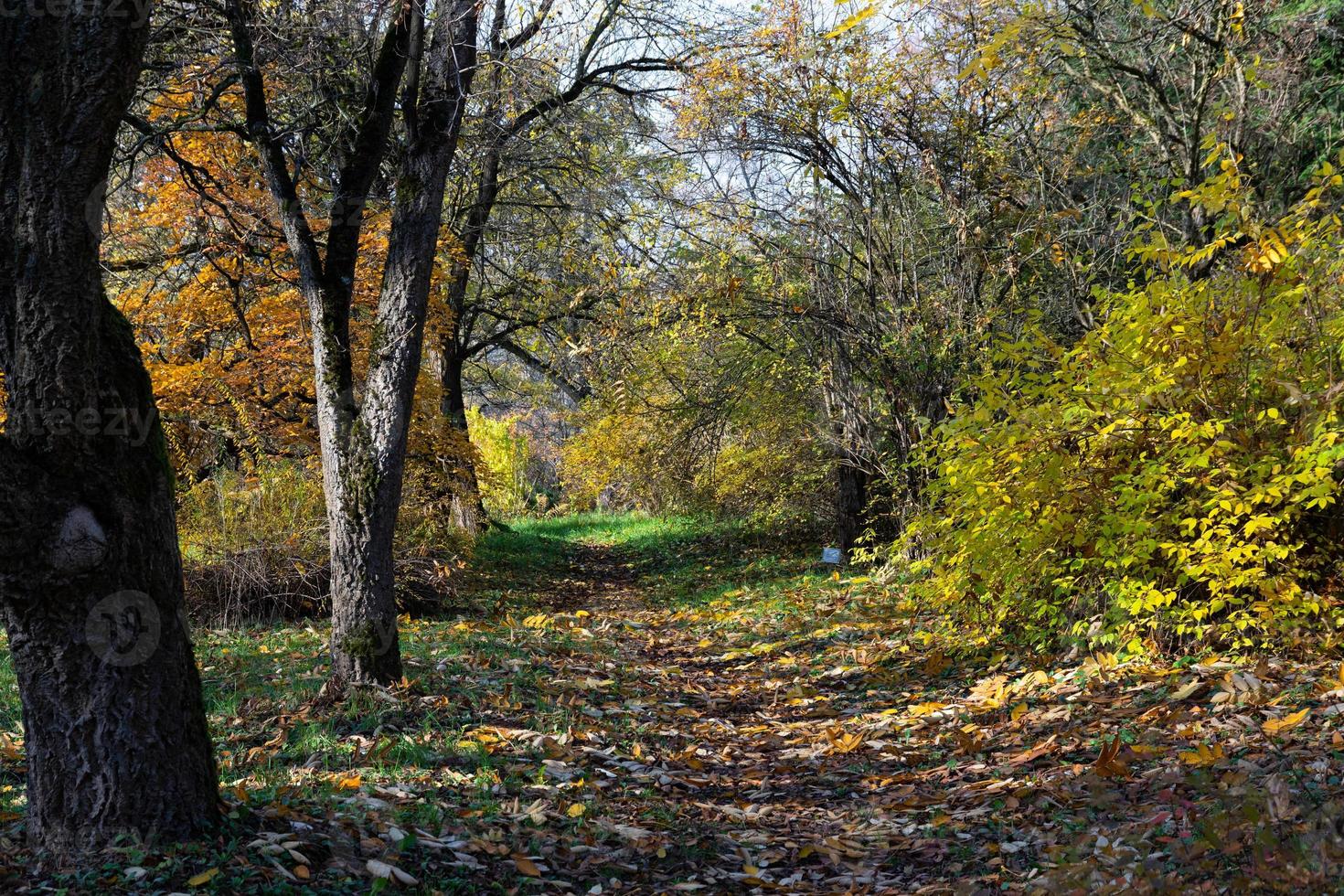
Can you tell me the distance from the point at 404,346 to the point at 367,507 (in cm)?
93

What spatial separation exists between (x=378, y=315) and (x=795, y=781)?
11.3 ft

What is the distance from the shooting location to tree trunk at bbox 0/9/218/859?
286 cm

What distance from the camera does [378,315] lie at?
5836 millimetres

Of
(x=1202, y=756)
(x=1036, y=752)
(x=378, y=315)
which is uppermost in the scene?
(x=378, y=315)

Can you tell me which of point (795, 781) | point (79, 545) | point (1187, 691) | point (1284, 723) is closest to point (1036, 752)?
point (1187, 691)

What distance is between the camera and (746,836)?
402 cm

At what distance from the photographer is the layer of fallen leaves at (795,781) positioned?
3.07 metres

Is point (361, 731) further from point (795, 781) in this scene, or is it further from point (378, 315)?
point (378, 315)

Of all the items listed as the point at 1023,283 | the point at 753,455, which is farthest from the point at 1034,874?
the point at 753,455

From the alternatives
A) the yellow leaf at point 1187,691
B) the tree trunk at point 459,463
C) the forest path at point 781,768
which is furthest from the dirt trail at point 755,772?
the tree trunk at point 459,463

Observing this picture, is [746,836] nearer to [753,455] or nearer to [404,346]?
[404,346]

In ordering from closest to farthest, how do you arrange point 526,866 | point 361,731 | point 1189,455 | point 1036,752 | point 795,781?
1. point 526,866
2. point 1036,752
3. point 795,781
4. point 1189,455
5. point 361,731

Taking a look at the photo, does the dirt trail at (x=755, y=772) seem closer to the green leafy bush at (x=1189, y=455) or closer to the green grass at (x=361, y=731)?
the green grass at (x=361, y=731)

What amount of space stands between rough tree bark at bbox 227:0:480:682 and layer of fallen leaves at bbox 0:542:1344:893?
50 centimetres
